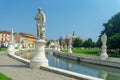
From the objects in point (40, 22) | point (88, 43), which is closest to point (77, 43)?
point (88, 43)

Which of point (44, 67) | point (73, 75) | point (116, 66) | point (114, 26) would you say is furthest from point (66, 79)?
point (114, 26)

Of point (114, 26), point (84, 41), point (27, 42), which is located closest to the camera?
point (114, 26)

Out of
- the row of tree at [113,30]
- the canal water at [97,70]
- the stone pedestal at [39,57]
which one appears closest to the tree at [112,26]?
the row of tree at [113,30]

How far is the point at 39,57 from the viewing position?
17.9m

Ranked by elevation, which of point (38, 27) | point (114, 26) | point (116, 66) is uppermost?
point (114, 26)

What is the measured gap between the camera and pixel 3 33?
154 m

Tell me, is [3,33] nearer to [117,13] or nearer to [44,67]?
[117,13]

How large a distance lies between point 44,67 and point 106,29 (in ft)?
150

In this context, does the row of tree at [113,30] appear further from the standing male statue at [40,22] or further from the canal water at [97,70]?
the standing male statue at [40,22]

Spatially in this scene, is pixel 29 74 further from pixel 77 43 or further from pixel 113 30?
pixel 77 43

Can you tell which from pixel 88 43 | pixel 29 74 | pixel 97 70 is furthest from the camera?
pixel 88 43

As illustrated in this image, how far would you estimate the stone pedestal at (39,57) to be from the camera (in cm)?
1745

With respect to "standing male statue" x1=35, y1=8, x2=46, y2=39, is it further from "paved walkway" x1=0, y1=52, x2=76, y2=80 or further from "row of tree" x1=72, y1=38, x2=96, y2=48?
"row of tree" x1=72, y1=38, x2=96, y2=48

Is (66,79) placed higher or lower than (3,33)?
lower
